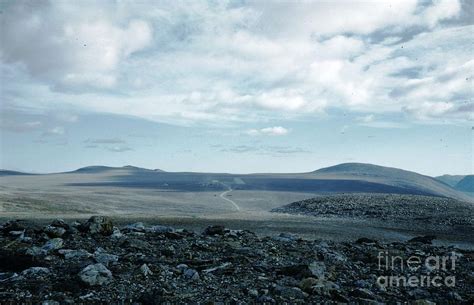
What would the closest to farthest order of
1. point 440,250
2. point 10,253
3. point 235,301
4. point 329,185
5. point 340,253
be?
point 235,301 → point 10,253 → point 340,253 → point 440,250 → point 329,185

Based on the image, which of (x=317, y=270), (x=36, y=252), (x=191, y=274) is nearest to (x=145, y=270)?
(x=191, y=274)

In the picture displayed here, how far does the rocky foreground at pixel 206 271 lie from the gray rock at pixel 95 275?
0.08ft

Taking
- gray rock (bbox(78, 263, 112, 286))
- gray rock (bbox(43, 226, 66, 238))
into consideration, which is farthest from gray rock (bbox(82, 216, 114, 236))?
gray rock (bbox(78, 263, 112, 286))

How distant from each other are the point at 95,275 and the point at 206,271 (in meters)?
3.31

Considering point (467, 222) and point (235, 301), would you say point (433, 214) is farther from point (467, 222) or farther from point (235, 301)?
point (235, 301)

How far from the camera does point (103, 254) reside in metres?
12.6

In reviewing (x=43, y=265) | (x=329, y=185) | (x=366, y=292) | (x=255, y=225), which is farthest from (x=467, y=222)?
(x=329, y=185)

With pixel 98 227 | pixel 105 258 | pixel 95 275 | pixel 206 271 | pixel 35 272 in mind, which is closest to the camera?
pixel 95 275

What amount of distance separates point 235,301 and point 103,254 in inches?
210

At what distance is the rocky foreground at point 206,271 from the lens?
9.76m

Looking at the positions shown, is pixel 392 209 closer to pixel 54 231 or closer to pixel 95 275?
pixel 54 231

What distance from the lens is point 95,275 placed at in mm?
10141

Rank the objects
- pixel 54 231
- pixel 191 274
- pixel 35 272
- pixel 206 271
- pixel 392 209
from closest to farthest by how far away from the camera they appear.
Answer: pixel 35 272 → pixel 191 274 → pixel 206 271 → pixel 54 231 → pixel 392 209

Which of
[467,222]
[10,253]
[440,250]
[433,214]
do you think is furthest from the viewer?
[433,214]
